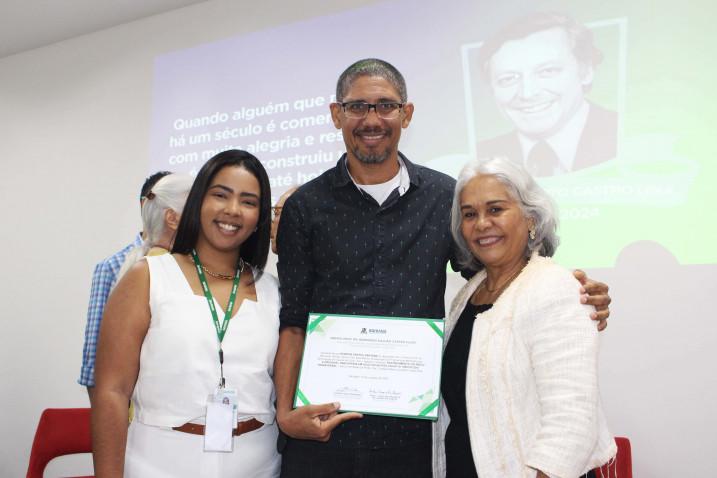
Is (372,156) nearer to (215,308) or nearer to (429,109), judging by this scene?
(215,308)

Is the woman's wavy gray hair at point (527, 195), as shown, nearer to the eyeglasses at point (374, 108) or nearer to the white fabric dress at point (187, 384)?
the eyeglasses at point (374, 108)

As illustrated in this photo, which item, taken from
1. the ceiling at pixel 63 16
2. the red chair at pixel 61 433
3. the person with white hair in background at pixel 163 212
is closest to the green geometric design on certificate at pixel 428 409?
the person with white hair in background at pixel 163 212

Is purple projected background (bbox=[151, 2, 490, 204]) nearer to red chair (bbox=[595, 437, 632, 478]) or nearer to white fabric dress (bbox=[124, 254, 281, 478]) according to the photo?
red chair (bbox=[595, 437, 632, 478])

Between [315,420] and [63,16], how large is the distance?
544cm

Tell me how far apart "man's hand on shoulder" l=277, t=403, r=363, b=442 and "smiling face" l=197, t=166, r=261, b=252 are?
640mm

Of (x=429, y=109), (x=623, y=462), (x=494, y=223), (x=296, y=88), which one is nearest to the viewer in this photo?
(x=494, y=223)

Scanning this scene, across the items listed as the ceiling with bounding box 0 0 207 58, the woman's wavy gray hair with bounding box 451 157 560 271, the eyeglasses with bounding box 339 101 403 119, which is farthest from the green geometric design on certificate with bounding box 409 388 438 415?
the ceiling with bounding box 0 0 207 58

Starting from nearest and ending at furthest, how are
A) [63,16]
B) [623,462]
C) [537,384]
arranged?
1. [537,384]
2. [623,462]
3. [63,16]

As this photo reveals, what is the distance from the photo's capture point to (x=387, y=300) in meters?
2.08

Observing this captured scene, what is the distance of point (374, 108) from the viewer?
7.00 feet

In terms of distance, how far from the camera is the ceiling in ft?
18.1

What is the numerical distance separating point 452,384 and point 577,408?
1.49ft

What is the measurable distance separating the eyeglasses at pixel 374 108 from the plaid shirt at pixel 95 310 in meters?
1.69

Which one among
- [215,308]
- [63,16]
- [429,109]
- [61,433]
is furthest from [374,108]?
[63,16]
